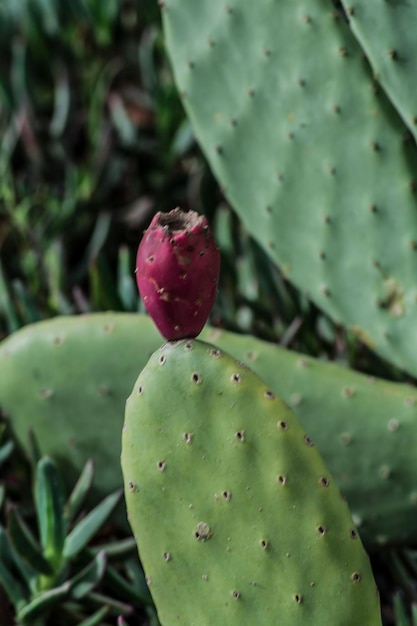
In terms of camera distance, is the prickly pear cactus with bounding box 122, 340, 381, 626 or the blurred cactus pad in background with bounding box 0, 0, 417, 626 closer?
the prickly pear cactus with bounding box 122, 340, 381, 626

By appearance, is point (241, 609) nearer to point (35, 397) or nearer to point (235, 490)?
point (235, 490)

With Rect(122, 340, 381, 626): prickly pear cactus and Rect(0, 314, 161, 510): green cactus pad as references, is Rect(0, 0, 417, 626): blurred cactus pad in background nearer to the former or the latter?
Rect(0, 314, 161, 510): green cactus pad

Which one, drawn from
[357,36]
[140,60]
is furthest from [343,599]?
[140,60]

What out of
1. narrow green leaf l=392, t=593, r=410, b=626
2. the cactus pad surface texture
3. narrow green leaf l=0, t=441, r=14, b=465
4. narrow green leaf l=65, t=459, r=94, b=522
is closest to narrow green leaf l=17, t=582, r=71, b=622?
narrow green leaf l=65, t=459, r=94, b=522

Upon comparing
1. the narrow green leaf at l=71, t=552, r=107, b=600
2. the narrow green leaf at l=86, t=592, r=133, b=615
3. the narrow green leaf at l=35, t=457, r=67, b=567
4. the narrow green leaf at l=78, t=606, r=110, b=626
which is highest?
the narrow green leaf at l=35, t=457, r=67, b=567

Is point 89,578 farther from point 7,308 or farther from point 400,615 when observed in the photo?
point 7,308

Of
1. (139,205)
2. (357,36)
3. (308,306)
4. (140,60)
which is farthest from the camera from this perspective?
(140,60)

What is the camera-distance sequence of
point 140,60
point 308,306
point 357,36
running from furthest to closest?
point 140,60
point 308,306
point 357,36
